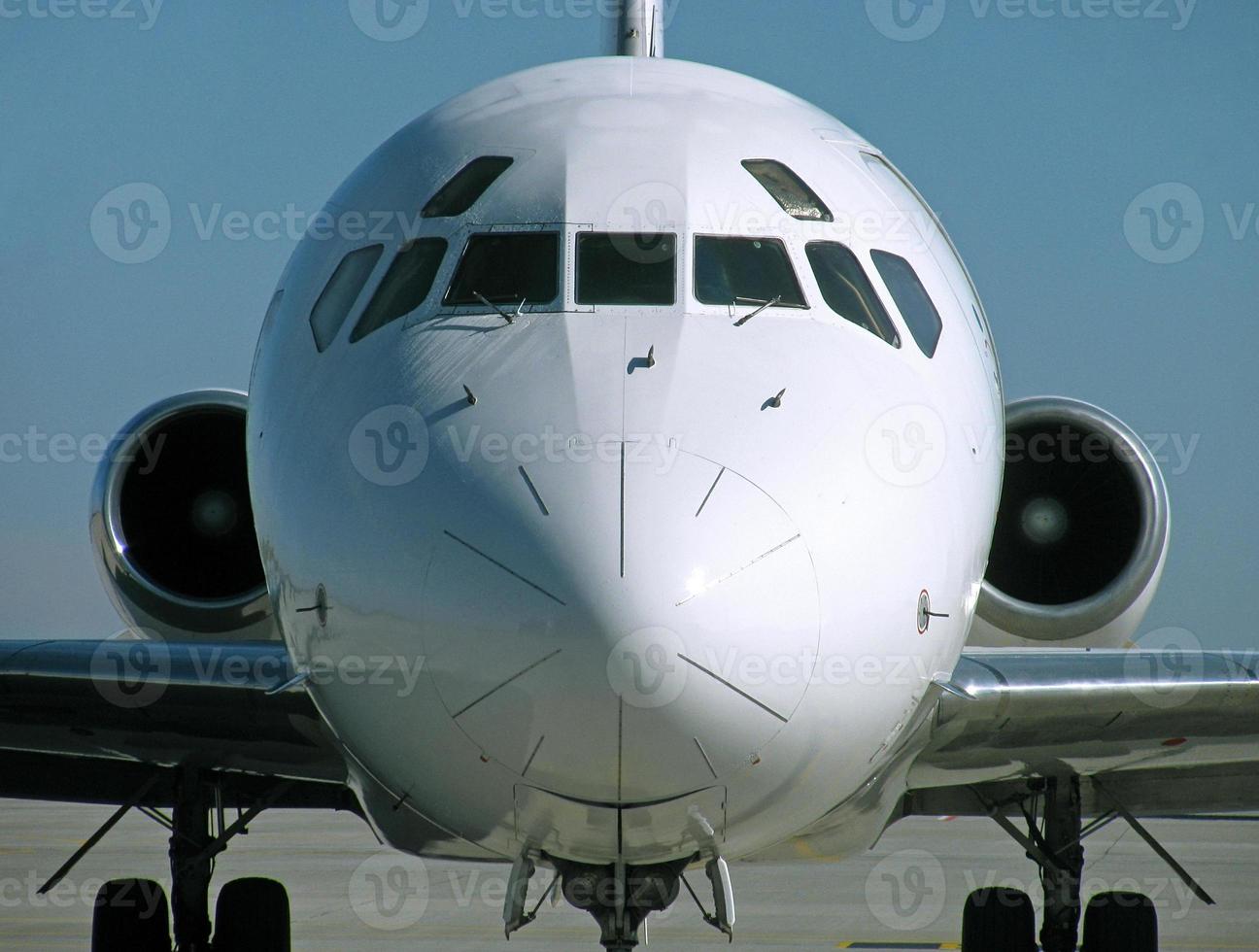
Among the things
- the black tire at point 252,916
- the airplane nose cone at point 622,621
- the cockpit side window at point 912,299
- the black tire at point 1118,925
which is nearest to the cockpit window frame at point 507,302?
the airplane nose cone at point 622,621

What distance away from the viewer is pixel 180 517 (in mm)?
9516

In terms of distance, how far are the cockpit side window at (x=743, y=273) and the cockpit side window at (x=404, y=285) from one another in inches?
38.3

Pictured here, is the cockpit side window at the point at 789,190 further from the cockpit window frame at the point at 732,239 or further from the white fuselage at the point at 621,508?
the cockpit window frame at the point at 732,239

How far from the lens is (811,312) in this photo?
621 centimetres

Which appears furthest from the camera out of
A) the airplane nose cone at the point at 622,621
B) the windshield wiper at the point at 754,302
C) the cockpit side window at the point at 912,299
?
the cockpit side window at the point at 912,299

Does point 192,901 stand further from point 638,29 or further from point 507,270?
point 638,29

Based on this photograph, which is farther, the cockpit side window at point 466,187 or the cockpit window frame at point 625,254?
the cockpit side window at point 466,187

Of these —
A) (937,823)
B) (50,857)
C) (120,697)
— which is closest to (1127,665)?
(120,697)

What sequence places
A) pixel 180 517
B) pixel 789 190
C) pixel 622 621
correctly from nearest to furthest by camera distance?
pixel 622 621 → pixel 789 190 → pixel 180 517

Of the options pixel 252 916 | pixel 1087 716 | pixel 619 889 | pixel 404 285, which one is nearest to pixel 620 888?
pixel 619 889

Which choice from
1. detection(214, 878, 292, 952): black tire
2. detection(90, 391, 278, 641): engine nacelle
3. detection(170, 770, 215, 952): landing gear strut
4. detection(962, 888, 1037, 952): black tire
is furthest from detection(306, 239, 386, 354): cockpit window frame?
detection(962, 888, 1037, 952): black tire

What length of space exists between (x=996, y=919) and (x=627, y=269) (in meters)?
5.64

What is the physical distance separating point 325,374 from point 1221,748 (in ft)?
16.6

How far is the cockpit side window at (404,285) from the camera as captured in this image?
6258mm
